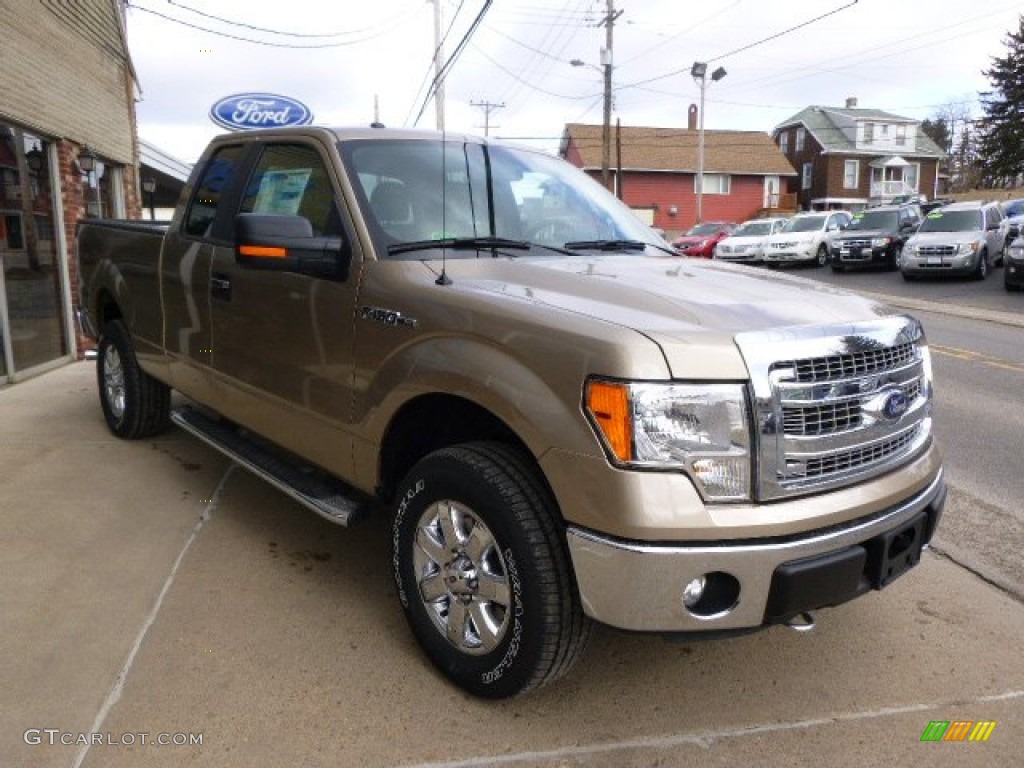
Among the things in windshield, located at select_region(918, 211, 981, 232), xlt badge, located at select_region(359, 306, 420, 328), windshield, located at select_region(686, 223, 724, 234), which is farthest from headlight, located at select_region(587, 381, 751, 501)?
windshield, located at select_region(686, 223, 724, 234)

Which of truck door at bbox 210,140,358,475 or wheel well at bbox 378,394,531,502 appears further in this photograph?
truck door at bbox 210,140,358,475

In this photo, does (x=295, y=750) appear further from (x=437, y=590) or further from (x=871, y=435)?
(x=871, y=435)

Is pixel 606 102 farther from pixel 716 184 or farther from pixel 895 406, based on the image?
pixel 895 406

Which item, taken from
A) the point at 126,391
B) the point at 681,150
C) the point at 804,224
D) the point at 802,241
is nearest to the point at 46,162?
the point at 126,391

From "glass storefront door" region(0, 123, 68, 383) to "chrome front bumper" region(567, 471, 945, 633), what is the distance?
737 centimetres

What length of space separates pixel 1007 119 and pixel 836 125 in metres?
9.90

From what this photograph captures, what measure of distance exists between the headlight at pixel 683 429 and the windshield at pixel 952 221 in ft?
70.3

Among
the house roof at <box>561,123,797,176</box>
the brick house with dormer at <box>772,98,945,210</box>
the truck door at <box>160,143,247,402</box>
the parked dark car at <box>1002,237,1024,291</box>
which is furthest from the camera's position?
the brick house with dormer at <box>772,98,945,210</box>

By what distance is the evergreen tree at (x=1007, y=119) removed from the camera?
5116cm

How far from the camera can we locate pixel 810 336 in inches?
99.7

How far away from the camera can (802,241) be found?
25.5m

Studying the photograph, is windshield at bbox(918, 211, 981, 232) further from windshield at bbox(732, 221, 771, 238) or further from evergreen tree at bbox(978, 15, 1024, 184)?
evergreen tree at bbox(978, 15, 1024, 184)

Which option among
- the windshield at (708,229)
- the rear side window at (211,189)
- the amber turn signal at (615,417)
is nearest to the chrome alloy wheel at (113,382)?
the rear side window at (211,189)

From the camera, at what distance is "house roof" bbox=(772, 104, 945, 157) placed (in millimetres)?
54844
